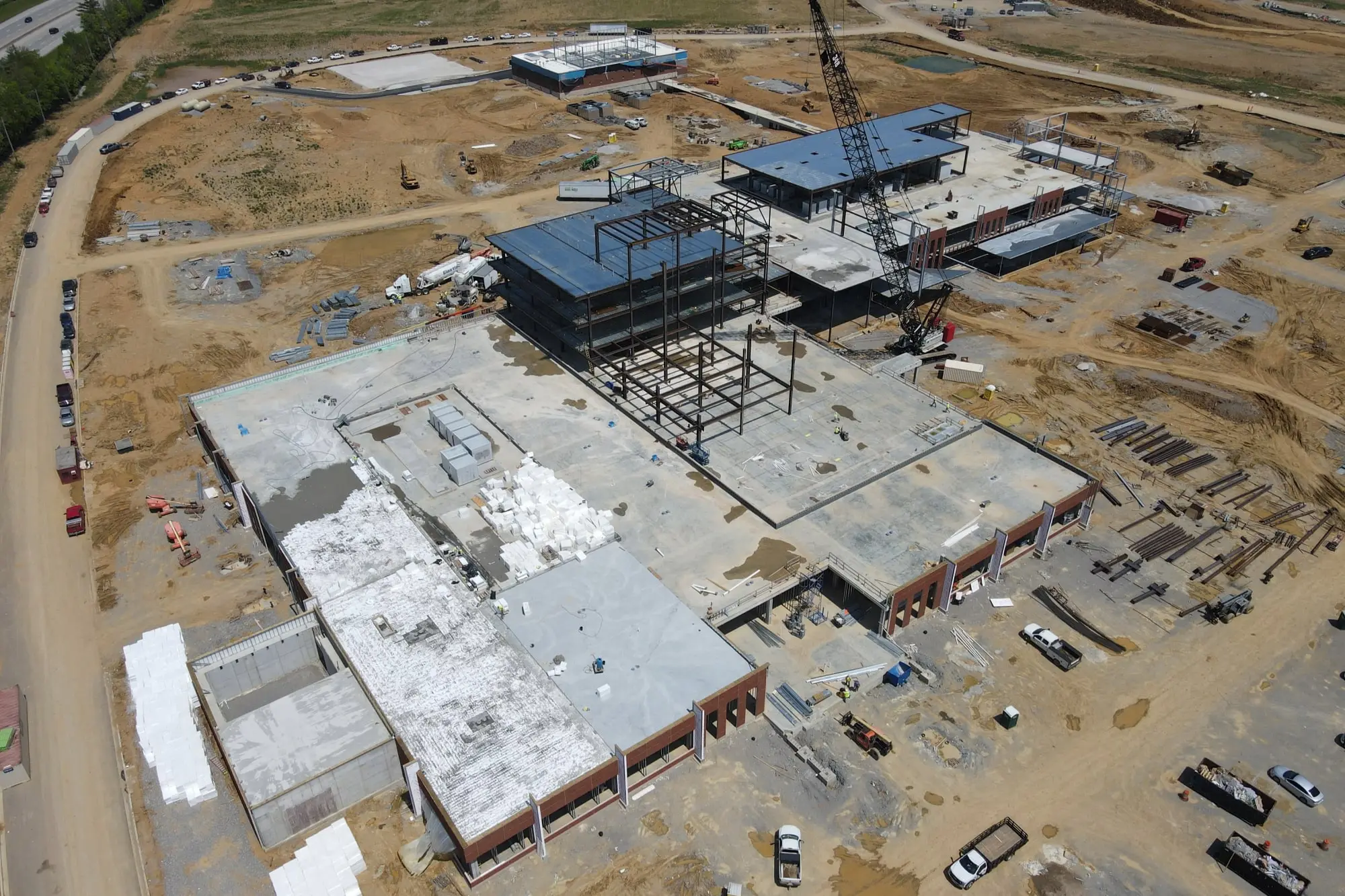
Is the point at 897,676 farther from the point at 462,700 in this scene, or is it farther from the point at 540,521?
the point at 462,700

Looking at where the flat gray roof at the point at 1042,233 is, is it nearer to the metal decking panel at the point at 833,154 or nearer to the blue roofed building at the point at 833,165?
the blue roofed building at the point at 833,165

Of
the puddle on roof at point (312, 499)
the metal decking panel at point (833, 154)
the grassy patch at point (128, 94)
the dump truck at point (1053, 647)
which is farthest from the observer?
the grassy patch at point (128, 94)

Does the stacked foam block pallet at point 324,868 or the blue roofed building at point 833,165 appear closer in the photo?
the stacked foam block pallet at point 324,868

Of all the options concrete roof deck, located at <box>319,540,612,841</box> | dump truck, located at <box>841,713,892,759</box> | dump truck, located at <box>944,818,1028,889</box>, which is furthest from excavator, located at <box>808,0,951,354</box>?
concrete roof deck, located at <box>319,540,612,841</box>

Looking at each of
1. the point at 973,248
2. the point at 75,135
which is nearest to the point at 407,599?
the point at 973,248

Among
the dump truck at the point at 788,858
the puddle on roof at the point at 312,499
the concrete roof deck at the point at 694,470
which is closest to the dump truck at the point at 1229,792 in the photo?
the concrete roof deck at the point at 694,470

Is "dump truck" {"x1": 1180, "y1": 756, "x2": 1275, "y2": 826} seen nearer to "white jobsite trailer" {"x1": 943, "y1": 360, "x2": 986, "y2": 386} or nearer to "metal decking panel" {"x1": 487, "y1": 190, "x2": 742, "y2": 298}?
"white jobsite trailer" {"x1": 943, "y1": 360, "x2": 986, "y2": 386}
